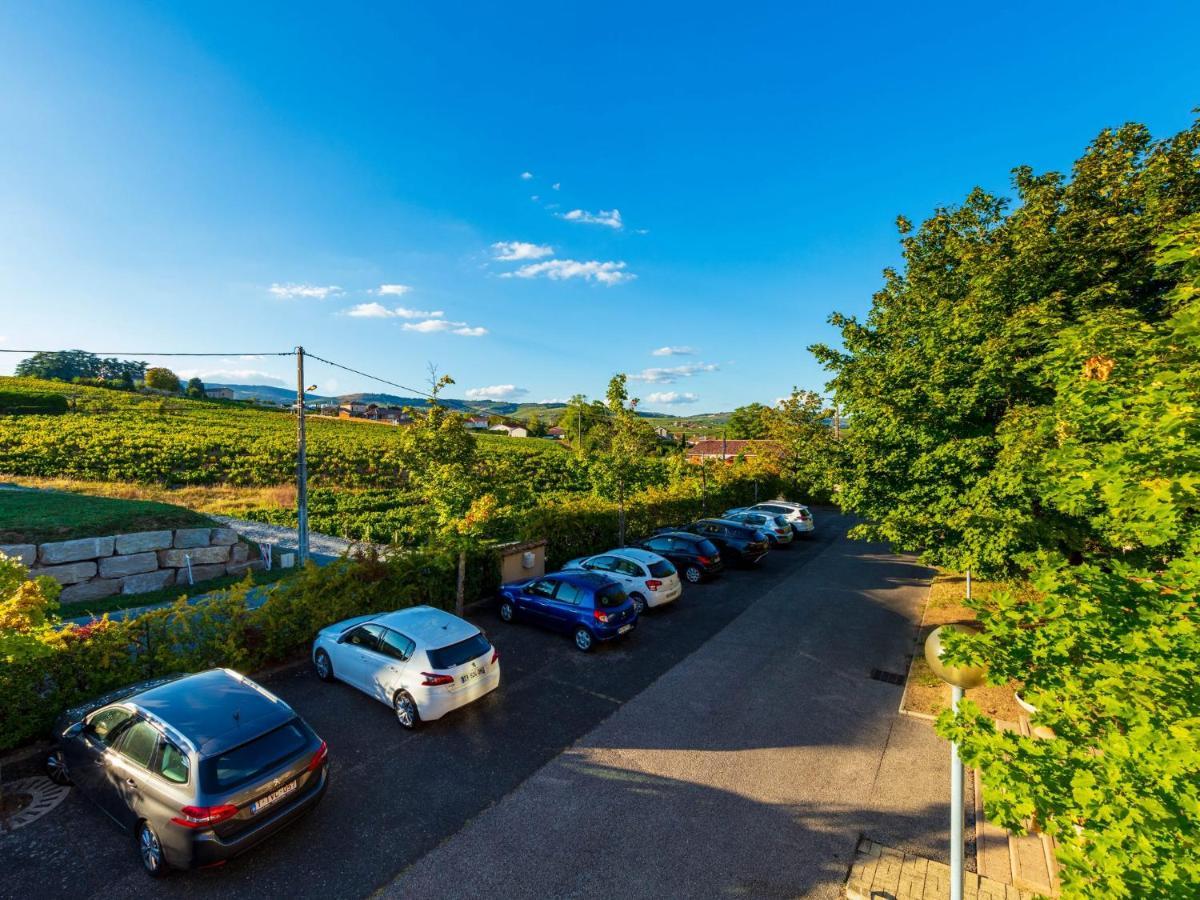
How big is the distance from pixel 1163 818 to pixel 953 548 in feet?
26.9

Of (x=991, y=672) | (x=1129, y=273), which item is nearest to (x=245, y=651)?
(x=991, y=672)

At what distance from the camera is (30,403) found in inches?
1715

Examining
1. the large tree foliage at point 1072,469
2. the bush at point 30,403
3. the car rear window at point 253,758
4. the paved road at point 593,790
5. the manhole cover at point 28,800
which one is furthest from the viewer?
the bush at point 30,403

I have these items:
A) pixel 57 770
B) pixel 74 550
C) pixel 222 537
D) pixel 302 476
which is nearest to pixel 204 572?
pixel 222 537

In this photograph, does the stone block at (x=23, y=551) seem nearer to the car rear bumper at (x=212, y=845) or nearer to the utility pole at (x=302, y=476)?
the utility pole at (x=302, y=476)

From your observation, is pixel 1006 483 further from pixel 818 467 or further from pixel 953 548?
pixel 818 467

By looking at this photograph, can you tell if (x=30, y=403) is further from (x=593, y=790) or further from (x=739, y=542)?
(x=593, y=790)

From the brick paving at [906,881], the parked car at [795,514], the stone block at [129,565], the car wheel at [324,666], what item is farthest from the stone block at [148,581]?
the parked car at [795,514]

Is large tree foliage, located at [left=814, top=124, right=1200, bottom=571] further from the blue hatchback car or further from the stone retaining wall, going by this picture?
the stone retaining wall

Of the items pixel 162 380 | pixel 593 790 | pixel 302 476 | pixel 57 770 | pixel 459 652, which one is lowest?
pixel 593 790

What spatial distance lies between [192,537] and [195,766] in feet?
44.7

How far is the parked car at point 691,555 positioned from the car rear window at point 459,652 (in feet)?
28.5

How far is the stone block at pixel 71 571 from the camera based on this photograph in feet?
43.6

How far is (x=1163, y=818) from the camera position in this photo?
2.78 m
